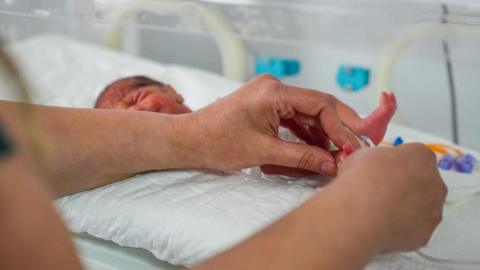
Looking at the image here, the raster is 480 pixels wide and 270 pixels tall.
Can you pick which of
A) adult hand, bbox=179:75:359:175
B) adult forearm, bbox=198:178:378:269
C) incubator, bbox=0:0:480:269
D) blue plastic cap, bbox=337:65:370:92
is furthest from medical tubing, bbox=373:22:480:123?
adult forearm, bbox=198:178:378:269

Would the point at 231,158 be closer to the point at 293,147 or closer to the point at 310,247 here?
the point at 293,147

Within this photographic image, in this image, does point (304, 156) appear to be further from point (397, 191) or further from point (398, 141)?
point (398, 141)

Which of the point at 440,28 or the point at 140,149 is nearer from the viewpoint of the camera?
the point at 140,149

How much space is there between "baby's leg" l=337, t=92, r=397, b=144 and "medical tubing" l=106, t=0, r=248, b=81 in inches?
35.2

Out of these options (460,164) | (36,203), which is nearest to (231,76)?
(460,164)

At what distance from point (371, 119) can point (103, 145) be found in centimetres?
44

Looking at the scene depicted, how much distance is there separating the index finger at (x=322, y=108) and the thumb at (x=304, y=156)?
3 centimetres

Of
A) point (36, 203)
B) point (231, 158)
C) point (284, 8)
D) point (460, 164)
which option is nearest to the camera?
point (36, 203)

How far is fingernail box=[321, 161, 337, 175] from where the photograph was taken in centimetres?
114

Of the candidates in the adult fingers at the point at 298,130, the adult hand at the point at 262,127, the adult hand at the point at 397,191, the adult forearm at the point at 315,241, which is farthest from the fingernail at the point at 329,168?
the adult forearm at the point at 315,241

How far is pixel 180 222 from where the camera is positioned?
109 centimetres

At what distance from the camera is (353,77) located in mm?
2150

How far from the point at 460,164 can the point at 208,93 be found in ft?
2.21

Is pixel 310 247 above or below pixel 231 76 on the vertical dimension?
above
